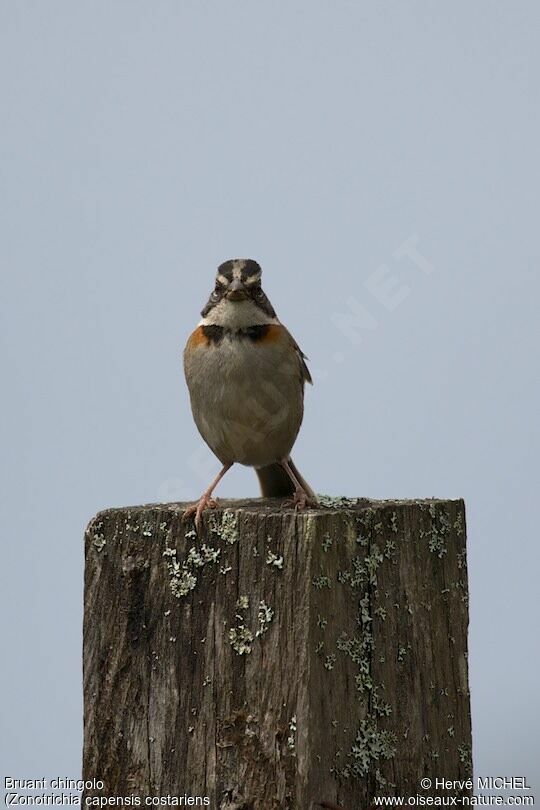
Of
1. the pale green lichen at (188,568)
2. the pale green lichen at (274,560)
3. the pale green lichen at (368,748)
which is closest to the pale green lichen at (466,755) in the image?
the pale green lichen at (368,748)

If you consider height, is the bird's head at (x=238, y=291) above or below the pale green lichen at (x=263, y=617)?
above

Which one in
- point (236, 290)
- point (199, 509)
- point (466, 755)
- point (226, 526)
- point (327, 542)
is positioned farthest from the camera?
point (236, 290)

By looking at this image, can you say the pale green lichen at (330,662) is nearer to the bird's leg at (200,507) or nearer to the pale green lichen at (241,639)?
the pale green lichen at (241,639)

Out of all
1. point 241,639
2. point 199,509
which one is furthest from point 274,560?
point 199,509

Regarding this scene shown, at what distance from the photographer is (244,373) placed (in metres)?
5.28

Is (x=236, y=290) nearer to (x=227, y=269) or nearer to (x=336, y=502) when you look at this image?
(x=227, y=269)

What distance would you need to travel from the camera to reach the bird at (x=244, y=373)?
17.3 ft

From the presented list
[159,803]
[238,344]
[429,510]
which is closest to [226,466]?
[238,344]

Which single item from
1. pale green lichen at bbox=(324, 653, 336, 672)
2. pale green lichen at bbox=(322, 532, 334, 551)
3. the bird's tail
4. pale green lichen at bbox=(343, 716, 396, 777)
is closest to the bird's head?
the bird's tail

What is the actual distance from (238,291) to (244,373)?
396 mm

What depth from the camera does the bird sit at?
5.27m

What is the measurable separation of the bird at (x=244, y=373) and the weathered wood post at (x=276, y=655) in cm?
100

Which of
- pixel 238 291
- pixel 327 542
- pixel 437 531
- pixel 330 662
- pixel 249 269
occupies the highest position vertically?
pixel 249 269

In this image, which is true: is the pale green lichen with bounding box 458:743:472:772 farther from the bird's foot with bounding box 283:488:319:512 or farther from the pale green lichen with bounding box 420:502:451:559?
the bird's foot with bounding box 283:488:319:512
